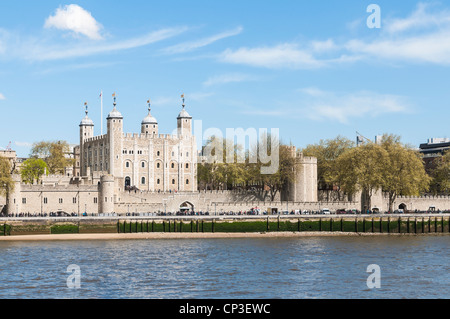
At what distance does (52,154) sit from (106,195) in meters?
39.8

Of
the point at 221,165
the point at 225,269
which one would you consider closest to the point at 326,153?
the point at 221,165

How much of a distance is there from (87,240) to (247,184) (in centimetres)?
4993

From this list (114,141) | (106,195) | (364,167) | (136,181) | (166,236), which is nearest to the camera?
(166,236)

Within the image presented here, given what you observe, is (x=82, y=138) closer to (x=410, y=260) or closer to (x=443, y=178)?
(x=443, y=178)

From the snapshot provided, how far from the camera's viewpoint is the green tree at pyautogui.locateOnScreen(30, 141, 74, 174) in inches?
5177

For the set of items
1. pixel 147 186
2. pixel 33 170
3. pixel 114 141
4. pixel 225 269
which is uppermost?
pixel 114 141

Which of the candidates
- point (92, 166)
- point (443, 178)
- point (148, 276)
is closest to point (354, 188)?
point (443, 178)

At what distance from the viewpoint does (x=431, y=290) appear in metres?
42.4

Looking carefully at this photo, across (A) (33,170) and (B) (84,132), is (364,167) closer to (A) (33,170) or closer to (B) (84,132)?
(A) (33,170)

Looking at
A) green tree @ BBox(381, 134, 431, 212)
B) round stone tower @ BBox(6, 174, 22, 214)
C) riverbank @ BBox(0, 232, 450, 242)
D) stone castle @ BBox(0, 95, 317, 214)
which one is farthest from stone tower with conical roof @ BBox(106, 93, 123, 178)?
green tree @ BBox(381, 134, 431, 212)

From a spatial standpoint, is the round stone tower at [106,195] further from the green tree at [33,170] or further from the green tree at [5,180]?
the green tree at [33,170]

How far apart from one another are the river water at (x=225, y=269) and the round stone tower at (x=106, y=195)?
23.4 m

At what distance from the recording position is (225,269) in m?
51.1

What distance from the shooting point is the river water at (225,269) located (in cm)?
4178
